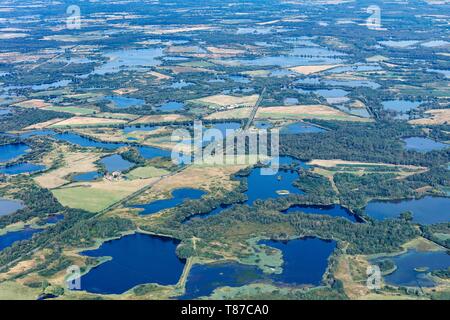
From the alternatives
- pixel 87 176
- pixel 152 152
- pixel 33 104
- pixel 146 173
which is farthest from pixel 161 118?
pixel 87 176

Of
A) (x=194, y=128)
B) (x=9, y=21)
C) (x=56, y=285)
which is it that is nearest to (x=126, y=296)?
(x=56, y=285)

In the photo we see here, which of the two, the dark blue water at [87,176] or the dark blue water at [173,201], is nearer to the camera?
the dark blue water at [173,201]

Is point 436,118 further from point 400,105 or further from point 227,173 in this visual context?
point 227,173

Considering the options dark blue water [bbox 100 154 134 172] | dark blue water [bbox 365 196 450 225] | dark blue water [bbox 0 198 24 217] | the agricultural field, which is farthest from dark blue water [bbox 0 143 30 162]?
dark blue water [bbox 365 196 450 225]

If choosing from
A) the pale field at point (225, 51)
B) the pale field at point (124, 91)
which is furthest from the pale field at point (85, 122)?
the pale field at point (225, 51)

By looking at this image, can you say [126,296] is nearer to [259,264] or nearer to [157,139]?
[259,264]

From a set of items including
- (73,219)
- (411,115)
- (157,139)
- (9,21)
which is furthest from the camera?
(9,21)

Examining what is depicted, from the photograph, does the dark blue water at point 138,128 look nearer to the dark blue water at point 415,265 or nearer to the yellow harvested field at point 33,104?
the yellow harvested field at point 33,104
